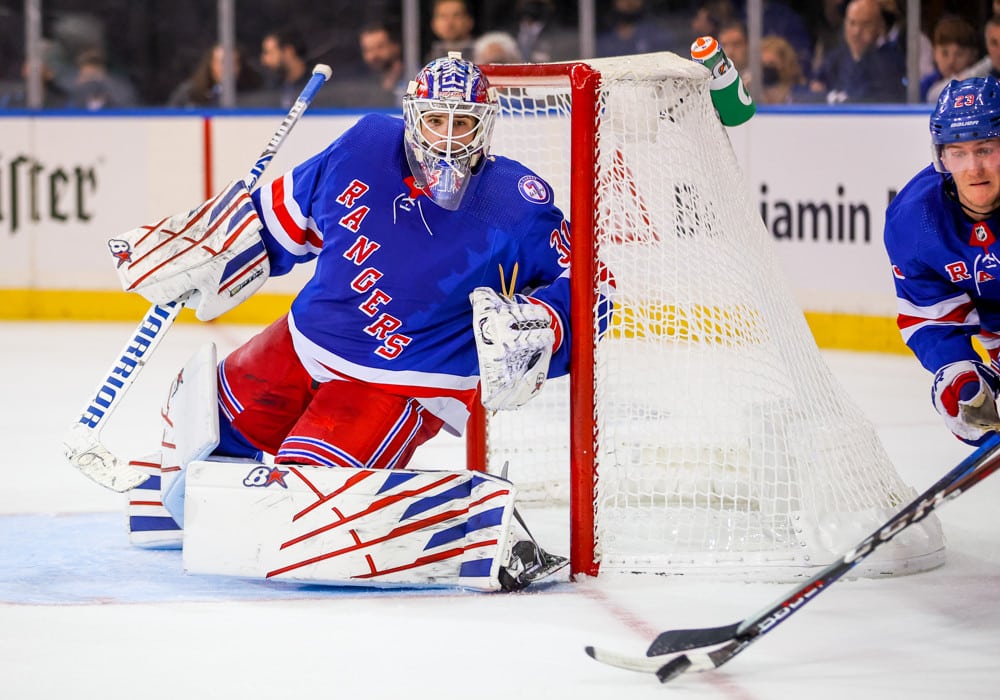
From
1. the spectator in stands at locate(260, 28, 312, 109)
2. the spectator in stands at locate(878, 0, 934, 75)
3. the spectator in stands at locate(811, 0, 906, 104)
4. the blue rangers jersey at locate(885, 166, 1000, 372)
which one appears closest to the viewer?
the blue rangers jersey at locate(885, 166, 1000, 372)

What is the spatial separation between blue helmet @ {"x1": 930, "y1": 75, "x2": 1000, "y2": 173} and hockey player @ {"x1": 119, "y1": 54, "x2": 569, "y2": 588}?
0.70 metres

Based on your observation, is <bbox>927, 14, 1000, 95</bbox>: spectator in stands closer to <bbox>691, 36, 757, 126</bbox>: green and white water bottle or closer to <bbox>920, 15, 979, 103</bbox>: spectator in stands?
<bbox>920, 15, 979, 103</bbox>: spectator in stands

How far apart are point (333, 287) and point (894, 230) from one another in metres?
1.07

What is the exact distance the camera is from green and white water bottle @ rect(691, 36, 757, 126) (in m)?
3.03

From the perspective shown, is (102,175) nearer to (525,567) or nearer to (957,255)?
(525,567)

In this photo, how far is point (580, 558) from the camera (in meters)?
2.82

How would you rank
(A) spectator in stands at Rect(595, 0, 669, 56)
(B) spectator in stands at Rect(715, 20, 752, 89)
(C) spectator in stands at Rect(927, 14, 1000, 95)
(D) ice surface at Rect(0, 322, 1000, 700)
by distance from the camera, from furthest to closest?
(A) spectator in stands at Rect(595, 0, 669, 56) → (B) spectator in stands at Rect(715, 20, 752, 89) → (C) spectator in stands at Rect(927, 14, 1000, 95) → (D) ice surface at Rect(0, 322, 1000, 700)

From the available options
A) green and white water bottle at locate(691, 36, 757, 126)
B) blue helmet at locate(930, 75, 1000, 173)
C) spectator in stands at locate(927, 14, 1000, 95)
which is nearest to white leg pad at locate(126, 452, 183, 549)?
green and white water bottle at locate(691, 36, 757, 126)

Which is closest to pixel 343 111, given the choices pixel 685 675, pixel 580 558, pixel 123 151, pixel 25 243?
pixel 123 151

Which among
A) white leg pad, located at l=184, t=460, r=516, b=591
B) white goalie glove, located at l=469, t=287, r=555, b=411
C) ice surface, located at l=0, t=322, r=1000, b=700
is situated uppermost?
white goalie glove, located at l=469, t=287, r=555, b=411

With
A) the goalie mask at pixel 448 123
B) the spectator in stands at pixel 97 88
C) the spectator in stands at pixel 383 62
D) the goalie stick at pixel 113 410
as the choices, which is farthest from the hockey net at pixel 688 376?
the spectator in stands at pixel 97 88

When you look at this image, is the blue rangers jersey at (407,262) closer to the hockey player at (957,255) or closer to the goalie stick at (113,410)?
the goalie stick at (113,410)

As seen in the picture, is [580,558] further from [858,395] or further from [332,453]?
[858,395]

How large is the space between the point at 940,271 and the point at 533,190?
0.78 meters
